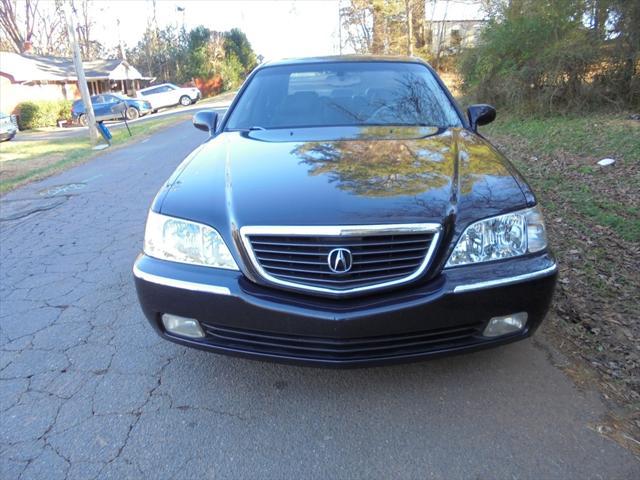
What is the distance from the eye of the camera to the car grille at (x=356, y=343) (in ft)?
7.27

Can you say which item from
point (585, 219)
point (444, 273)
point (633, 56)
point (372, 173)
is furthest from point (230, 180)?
point (633, 56)

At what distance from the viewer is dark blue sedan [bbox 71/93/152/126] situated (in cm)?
2719

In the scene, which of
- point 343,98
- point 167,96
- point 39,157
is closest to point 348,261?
point 343,98

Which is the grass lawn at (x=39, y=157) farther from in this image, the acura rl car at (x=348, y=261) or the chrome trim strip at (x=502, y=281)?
the chrome trim strip at (x=502, y=281)

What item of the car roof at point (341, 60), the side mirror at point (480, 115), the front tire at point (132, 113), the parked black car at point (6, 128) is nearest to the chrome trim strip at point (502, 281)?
the side mirror at point (480, 115)

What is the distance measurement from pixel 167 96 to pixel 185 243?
1331 inches

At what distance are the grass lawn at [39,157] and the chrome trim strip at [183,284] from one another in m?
7.80

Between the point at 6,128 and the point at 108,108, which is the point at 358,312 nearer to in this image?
the point at 6,128

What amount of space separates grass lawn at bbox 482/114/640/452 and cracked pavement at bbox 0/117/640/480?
23cm

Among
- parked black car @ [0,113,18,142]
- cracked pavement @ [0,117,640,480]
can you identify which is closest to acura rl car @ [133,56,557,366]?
cracked pavement @ [0,117,640,480]

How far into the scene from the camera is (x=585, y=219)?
4812mm

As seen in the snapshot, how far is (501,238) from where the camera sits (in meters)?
2.29

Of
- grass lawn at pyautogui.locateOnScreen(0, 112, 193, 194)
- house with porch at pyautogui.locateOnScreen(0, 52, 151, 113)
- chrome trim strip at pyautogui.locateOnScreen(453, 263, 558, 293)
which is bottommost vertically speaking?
grass lawn at pyautogui.locateOnScreen(0, 112, 193, 194)

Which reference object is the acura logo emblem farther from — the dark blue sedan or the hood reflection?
the dark blue sedan
